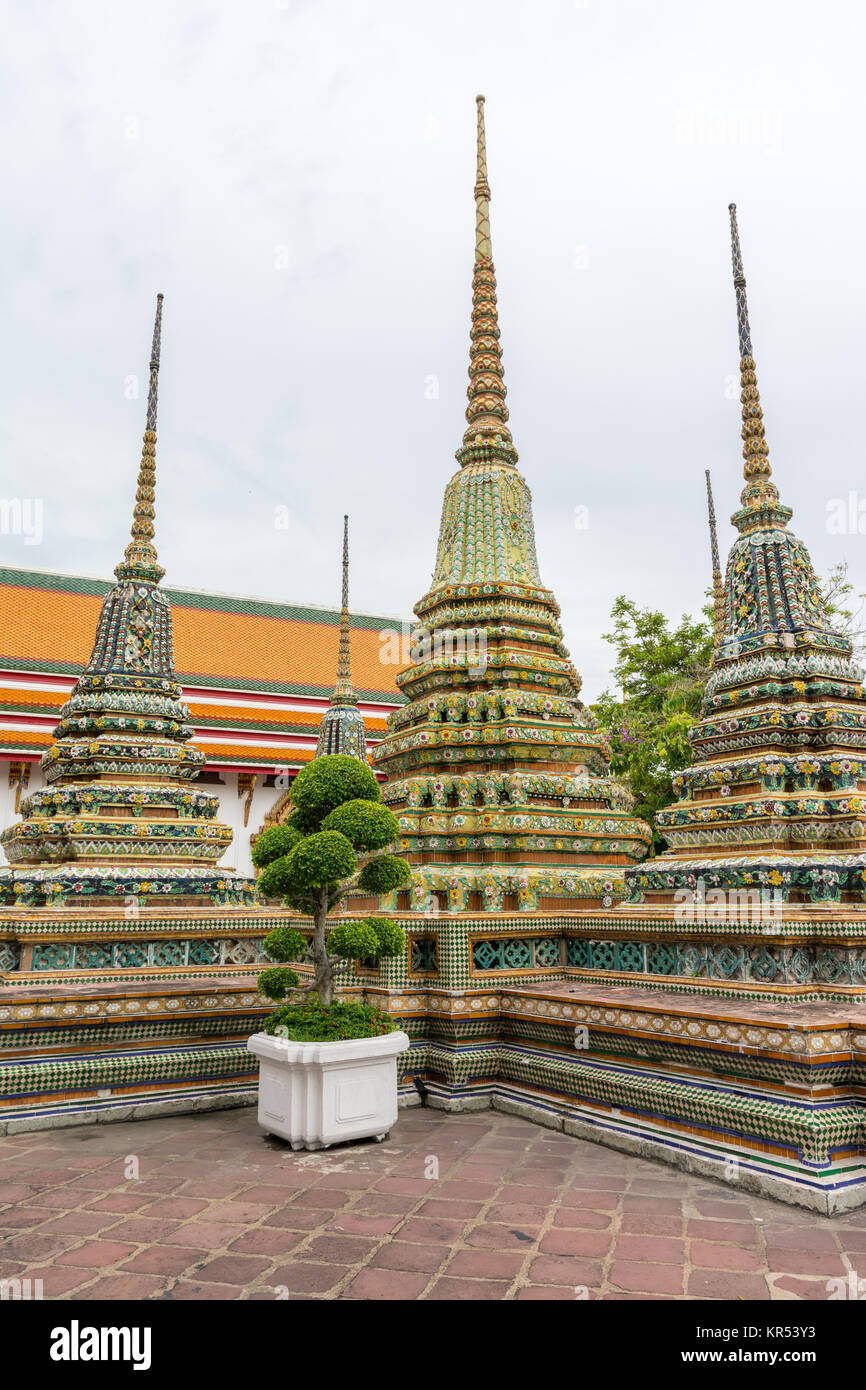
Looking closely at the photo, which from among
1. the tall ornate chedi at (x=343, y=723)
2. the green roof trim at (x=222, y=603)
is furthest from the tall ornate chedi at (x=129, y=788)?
the green roof trim at (x=222, y=603)

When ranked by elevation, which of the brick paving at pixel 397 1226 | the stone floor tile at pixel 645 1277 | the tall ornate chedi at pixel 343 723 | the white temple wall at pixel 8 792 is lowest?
the brick paving at pixel 397 1226

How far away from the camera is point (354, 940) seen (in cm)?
581

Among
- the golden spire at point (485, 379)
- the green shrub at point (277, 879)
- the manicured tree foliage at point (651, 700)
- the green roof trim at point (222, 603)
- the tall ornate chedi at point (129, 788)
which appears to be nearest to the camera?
the green shrub at point (277, 879)

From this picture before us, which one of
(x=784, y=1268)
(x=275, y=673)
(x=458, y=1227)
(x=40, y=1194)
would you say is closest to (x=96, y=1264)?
(x=40, y=1194)

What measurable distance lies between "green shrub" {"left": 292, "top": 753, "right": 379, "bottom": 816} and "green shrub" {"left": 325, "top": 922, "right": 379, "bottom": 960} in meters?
0.89

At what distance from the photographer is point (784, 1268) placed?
140 inches

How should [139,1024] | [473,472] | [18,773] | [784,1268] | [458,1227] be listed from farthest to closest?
1. [18,773]
2. [473,472]
3. [139,1024]
4. [458,1227]
5. [784,1268]

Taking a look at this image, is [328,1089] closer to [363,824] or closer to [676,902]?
[363,824]

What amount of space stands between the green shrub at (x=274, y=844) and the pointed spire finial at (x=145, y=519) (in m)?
5.42

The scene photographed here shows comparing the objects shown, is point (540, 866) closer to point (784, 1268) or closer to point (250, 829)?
point (784, 1268)

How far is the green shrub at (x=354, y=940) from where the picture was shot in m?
5.82

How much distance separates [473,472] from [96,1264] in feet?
28.0

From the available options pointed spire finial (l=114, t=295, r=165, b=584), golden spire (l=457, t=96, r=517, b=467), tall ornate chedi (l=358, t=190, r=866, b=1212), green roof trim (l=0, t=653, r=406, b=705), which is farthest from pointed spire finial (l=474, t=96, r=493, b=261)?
green roof trim (l=0, t=653, r=406, b=705)

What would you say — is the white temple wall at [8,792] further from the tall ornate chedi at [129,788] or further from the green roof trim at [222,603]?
the tall ornate chedi at [129,788]
